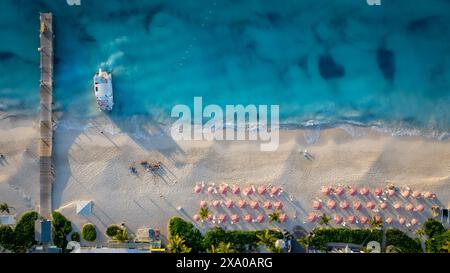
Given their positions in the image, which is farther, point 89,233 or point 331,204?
point 331,204

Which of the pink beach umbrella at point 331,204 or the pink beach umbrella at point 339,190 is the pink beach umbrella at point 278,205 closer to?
the pink beach umbrella at point 331,204

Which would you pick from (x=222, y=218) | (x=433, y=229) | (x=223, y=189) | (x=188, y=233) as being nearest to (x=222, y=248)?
(x=222, y=218)

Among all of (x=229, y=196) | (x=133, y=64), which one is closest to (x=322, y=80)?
(x=229, y=196)

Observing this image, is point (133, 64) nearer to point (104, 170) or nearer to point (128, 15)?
point (128, 15)

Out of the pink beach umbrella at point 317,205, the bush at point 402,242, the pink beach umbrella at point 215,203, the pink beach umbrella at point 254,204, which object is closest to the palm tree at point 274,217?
A: the pink beach umbrella at point 254,204

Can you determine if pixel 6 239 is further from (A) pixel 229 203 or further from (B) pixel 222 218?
(A) pixel 229 203

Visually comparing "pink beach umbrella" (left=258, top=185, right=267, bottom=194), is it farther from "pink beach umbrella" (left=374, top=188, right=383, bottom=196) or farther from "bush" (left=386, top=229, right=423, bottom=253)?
"bush" (left=386, top=229, right=423, bottom=253)
